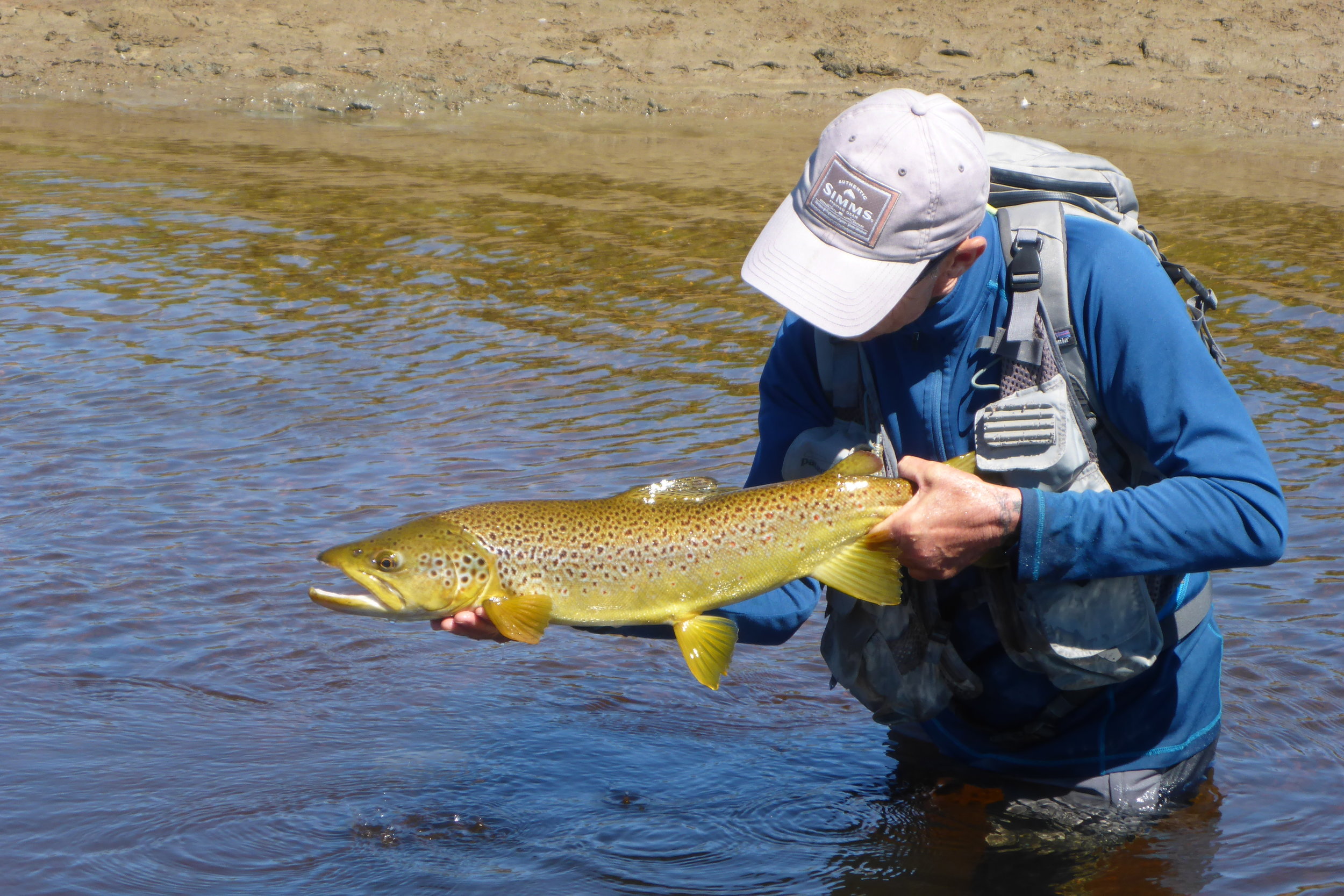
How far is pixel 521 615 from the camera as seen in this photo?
3.13 meters

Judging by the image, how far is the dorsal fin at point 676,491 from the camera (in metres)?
3.29

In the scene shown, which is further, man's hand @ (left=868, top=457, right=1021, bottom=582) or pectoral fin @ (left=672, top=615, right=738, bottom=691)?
pectoral fin @ (left=672, top=615, right=738, bottom=691)

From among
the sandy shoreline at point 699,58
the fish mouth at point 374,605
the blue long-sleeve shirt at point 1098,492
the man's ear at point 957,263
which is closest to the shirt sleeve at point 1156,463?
the blue long-sleeve shirt at point 1098,492

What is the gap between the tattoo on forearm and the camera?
2.96 m

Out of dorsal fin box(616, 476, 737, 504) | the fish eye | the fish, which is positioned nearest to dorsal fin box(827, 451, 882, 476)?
the fish

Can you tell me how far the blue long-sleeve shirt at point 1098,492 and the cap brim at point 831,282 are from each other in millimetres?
210

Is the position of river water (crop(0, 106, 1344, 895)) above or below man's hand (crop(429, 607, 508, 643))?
below

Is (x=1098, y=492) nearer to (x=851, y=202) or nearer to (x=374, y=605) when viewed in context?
(x=851, y=202)

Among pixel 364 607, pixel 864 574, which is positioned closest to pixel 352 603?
pixel 364 607

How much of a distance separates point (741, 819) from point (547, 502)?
1.35 metres

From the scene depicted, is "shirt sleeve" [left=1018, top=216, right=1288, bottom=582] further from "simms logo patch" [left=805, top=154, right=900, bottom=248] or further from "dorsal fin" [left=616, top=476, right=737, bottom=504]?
"dorsal fin" [left=616, top=476, right=737, bottom=504]

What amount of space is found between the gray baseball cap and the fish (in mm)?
396

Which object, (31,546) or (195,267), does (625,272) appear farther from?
(31,546)

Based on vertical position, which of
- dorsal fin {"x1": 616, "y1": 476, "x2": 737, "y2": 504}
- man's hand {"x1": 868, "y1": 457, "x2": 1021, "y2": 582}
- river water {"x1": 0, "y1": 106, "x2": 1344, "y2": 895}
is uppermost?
man's hand {"x1": 868, "y1": 457, "x2": 1021, "y2": 582}
